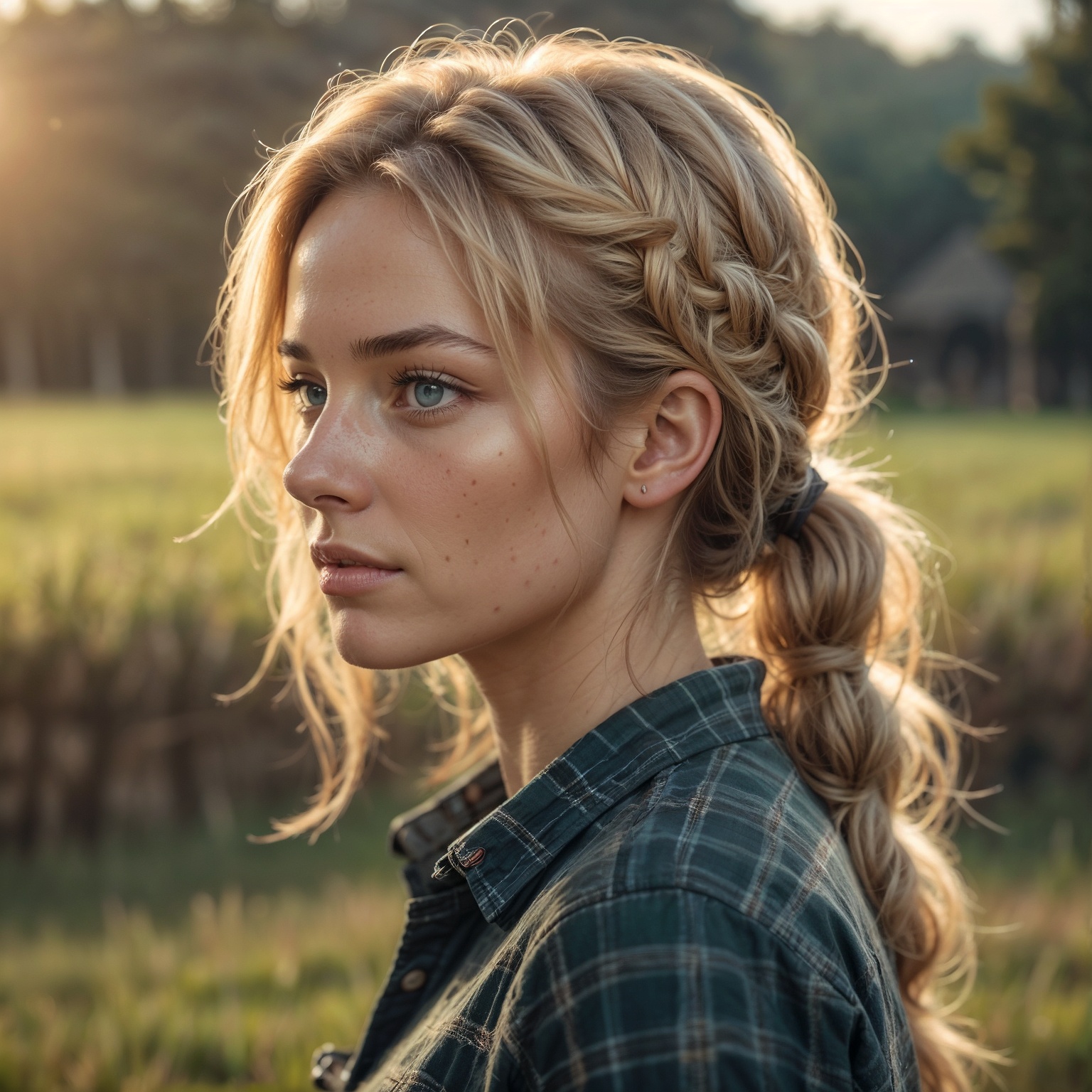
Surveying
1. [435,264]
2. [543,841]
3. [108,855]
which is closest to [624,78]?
[435,264]

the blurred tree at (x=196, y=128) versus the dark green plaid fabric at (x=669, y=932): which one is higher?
the blurred tree at (x=196, y=128)

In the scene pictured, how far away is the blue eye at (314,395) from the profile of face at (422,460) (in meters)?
0.07

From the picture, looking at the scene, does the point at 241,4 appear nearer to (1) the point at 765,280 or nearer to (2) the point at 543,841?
(1) the point at 765,280

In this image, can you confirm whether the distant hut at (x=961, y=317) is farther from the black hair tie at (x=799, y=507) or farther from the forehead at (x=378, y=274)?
the forehead at (x=378, y=274)

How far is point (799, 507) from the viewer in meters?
1.41

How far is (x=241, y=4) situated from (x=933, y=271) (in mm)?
2792

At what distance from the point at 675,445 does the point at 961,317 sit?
3.33 metres

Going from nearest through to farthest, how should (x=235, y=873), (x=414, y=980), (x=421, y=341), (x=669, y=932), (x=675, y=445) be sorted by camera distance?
(x=669, y=932) < (x=421, y=341) < (x=675, y=445) < (x=414, y=980) < (x=235, y=873)

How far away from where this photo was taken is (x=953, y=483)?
14.7ft

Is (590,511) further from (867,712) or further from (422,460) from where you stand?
(867,712)

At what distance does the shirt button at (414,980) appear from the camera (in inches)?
56.1

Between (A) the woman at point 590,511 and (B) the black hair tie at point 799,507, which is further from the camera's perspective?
(B) the black hair tie at point 799,507

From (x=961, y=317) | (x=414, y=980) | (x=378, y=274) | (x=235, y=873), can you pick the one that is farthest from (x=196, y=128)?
(x=414, y=980)

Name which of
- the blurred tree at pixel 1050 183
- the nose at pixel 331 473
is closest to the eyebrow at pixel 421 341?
the nose at pixel 331 473
